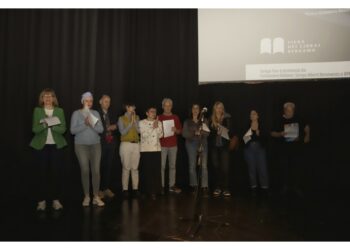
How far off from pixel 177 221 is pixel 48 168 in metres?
1.69

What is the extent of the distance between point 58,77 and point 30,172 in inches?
58.0

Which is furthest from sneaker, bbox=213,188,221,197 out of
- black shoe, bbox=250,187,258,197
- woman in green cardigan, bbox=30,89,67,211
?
woman in green cardigan, bbox=30,89,67,211

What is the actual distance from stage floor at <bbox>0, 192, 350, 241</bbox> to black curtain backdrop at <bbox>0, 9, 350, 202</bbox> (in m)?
0.93

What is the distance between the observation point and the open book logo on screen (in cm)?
456

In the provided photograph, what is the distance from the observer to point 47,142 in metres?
3.50

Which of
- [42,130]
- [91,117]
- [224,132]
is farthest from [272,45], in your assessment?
[42,130]

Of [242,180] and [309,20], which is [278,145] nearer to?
[242,180]

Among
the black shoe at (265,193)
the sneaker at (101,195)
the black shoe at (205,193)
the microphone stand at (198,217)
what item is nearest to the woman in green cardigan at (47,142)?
the sneaker at (101,195)

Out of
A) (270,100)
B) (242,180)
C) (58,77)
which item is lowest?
(242,180)

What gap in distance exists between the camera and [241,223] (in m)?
3.01

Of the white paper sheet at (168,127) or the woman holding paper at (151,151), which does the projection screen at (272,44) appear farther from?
the woman holding paper at (151,151)

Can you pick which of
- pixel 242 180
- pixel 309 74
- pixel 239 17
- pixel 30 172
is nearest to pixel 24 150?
pixel 30 172

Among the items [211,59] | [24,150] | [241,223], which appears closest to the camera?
[241,223]

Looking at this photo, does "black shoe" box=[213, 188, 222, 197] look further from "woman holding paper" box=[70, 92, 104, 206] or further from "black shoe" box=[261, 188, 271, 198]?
"woman holding paper" box=[70, 92, 104, 206]
